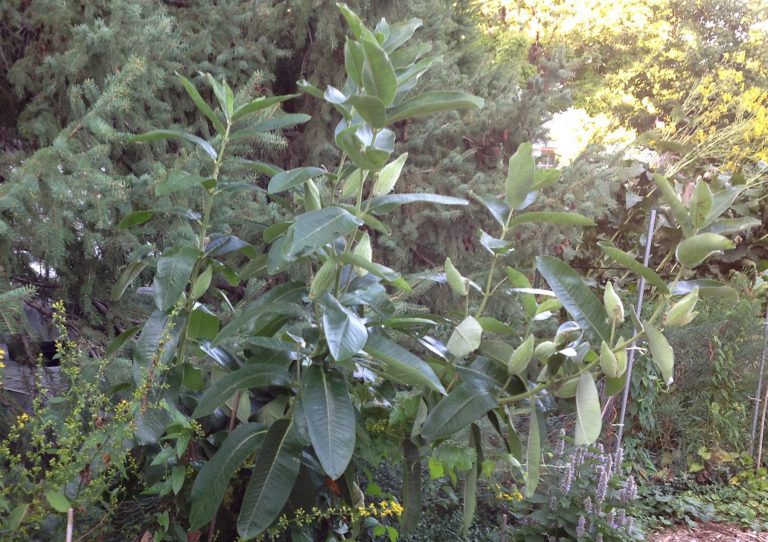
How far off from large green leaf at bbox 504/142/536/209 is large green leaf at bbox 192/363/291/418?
79cm

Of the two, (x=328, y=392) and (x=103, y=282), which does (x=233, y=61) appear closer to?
(x=103, y=282)

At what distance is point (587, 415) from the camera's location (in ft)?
4.92

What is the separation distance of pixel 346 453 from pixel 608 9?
14.8 metres

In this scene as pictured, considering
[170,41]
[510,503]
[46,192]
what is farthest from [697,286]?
[170,41]

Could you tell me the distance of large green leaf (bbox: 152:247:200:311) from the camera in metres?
1.59

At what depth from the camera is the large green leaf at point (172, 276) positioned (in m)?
1.59

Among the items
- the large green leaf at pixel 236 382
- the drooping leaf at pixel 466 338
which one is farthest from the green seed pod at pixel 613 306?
the large green leaf at pixel 236 382

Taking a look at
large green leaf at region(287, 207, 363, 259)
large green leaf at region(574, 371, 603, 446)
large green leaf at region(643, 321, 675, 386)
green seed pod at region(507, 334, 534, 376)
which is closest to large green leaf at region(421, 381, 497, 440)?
green seed pod at region(507, 334, 534, 376)

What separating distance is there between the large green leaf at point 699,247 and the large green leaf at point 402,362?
70 cm

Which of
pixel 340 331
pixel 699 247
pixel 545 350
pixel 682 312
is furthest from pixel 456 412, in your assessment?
pixel 699 247

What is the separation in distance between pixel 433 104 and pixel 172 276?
82 cm

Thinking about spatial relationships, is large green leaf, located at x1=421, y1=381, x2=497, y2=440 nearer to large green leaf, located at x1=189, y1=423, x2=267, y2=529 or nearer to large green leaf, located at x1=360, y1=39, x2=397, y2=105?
large green leaf, located at x1=189, y1=423, x2=267, y2=529

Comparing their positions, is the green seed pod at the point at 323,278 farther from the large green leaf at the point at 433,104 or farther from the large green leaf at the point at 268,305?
the large green leaf at the point at 433,104

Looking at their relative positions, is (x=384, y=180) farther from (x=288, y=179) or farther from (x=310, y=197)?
(x=288, y=179)
